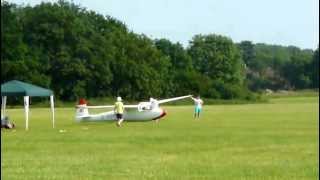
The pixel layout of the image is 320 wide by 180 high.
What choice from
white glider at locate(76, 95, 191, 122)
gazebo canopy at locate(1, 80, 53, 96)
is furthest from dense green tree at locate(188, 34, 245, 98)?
gazebo canopy at locate(1, 80, 53, 96)

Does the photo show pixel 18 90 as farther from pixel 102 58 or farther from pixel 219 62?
pixel 219 62

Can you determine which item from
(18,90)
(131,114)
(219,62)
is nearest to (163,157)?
(18,90)

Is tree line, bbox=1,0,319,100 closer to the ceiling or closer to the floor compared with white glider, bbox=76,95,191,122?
closer to the ceiling

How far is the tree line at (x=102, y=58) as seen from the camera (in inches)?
3535

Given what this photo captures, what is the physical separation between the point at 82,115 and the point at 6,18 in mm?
52404

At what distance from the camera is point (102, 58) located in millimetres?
97625

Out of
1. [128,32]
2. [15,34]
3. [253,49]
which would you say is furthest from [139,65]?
[253,49]

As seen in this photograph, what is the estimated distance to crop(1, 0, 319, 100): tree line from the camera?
295ft

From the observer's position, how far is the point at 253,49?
17588 centimetres

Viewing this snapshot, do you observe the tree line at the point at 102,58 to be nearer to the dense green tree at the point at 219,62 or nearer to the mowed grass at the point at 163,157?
the dense green tree at the point at 219,62

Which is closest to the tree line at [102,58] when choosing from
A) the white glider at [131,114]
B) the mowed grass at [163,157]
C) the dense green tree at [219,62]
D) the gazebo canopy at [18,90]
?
the dense green tree at [219,62]

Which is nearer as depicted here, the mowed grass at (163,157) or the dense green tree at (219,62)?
the mowed grass at (163,157)

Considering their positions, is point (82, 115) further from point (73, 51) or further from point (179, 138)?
point (73, 51)

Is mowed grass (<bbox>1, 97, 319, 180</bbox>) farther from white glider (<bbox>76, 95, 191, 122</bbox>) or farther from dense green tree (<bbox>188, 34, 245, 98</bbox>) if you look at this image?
dense green tree (<bbox>188, 34, 245, 98</bbox>)
